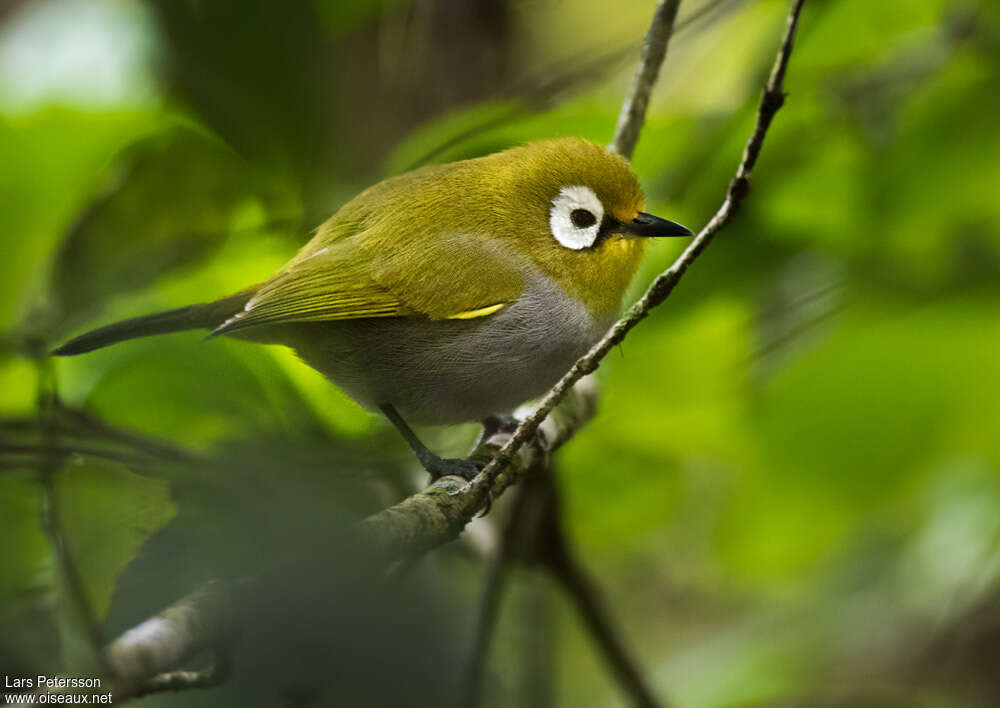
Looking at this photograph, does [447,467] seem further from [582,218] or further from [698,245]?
[698,245]

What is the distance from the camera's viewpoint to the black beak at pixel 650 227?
261 centimetres

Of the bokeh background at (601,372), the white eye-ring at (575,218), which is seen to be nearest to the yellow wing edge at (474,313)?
the white eye-ring at (575,218)

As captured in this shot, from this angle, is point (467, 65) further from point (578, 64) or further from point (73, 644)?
point (73, 644)

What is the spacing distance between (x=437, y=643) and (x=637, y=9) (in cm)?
354

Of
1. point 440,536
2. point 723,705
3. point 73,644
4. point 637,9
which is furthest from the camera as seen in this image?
point 637,9

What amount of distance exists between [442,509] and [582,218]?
1.24 m

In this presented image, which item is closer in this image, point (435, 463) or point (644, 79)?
point (435, 463)

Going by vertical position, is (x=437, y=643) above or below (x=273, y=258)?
below

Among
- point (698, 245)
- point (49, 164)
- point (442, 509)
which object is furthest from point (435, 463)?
point (49, 164)

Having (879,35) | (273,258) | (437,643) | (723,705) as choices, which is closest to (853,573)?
(723,705)

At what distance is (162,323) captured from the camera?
1977 millimetres

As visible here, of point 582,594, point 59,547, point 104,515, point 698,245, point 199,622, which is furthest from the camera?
point 582,594

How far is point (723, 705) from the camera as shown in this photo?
12.0 feet

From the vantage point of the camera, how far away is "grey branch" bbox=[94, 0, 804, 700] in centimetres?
102
